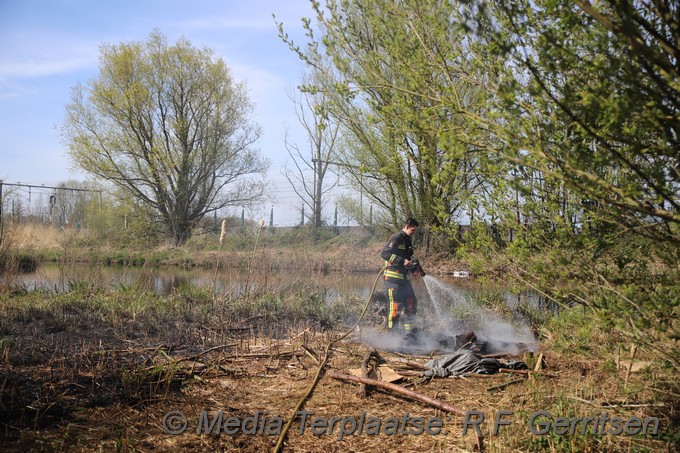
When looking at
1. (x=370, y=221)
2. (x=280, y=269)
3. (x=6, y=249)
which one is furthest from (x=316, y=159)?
(x=6, y=249)

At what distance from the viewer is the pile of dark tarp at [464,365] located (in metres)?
5.29

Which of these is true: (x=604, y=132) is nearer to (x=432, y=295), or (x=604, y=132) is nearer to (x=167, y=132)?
(x=432, y=295)

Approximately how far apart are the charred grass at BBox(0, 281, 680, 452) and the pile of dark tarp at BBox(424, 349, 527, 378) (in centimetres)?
14

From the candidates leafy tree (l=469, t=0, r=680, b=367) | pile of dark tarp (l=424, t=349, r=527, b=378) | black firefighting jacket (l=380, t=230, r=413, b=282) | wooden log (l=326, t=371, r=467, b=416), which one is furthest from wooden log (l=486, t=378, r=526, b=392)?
black firefighting jacket (l=380, t=230, r=413, b=282)

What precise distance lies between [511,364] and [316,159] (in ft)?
81.2

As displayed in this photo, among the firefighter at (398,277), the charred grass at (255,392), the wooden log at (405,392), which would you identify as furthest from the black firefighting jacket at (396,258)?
the wooden log at (405,392)

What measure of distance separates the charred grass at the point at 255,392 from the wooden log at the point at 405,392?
0.07 meters

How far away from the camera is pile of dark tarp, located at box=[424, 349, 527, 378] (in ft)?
17.4

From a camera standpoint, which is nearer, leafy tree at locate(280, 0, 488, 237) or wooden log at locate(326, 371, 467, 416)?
leafy tree at locate(280, 0, 488, 237)

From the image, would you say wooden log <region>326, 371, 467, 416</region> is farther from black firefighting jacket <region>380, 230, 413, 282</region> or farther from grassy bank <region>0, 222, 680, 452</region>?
Answer: black firefighting jacket <region>380, 230, 413, 282</region>

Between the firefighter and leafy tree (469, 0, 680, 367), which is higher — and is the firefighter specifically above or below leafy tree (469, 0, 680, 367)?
below

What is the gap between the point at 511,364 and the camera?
5.47 meters

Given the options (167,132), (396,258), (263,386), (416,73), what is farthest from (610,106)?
(167,132)

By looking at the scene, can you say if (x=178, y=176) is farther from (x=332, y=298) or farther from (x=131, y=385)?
(x=131, y=385)
